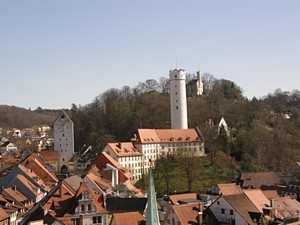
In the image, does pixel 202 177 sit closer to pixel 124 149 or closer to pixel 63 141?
pixel 124 149

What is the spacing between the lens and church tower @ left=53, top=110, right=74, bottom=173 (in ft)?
225

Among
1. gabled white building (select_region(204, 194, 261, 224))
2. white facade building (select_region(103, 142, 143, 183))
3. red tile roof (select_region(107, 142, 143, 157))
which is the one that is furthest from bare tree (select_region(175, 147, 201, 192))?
gabled white building (select_region(204, 194, 261, 224))

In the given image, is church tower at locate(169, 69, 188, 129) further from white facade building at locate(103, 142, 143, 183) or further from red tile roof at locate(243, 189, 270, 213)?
red tile roof at locate(243, 189, 270, 213)

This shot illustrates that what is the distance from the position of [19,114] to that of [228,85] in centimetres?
7897

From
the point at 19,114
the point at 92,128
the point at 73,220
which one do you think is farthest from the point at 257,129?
the point at 19,114

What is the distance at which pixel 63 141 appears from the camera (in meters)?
69.1

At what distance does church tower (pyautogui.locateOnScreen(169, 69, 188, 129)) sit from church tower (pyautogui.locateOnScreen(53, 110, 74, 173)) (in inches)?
638

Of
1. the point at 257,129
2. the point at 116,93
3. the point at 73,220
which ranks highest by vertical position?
the point at 116,93

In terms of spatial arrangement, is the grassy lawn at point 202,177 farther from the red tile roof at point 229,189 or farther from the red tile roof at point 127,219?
the red tile roof at point 127,219

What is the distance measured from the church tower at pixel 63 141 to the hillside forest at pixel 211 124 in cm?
349

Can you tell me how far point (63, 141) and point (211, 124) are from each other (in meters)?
23.6

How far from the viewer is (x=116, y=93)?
8269 centimetres

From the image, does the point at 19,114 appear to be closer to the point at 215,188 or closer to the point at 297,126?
the point at 297,126

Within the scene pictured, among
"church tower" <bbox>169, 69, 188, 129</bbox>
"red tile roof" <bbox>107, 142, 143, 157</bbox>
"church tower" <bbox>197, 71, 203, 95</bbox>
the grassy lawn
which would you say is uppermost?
"church tower" <bbox>197, 71, 203, 95</bbox>
